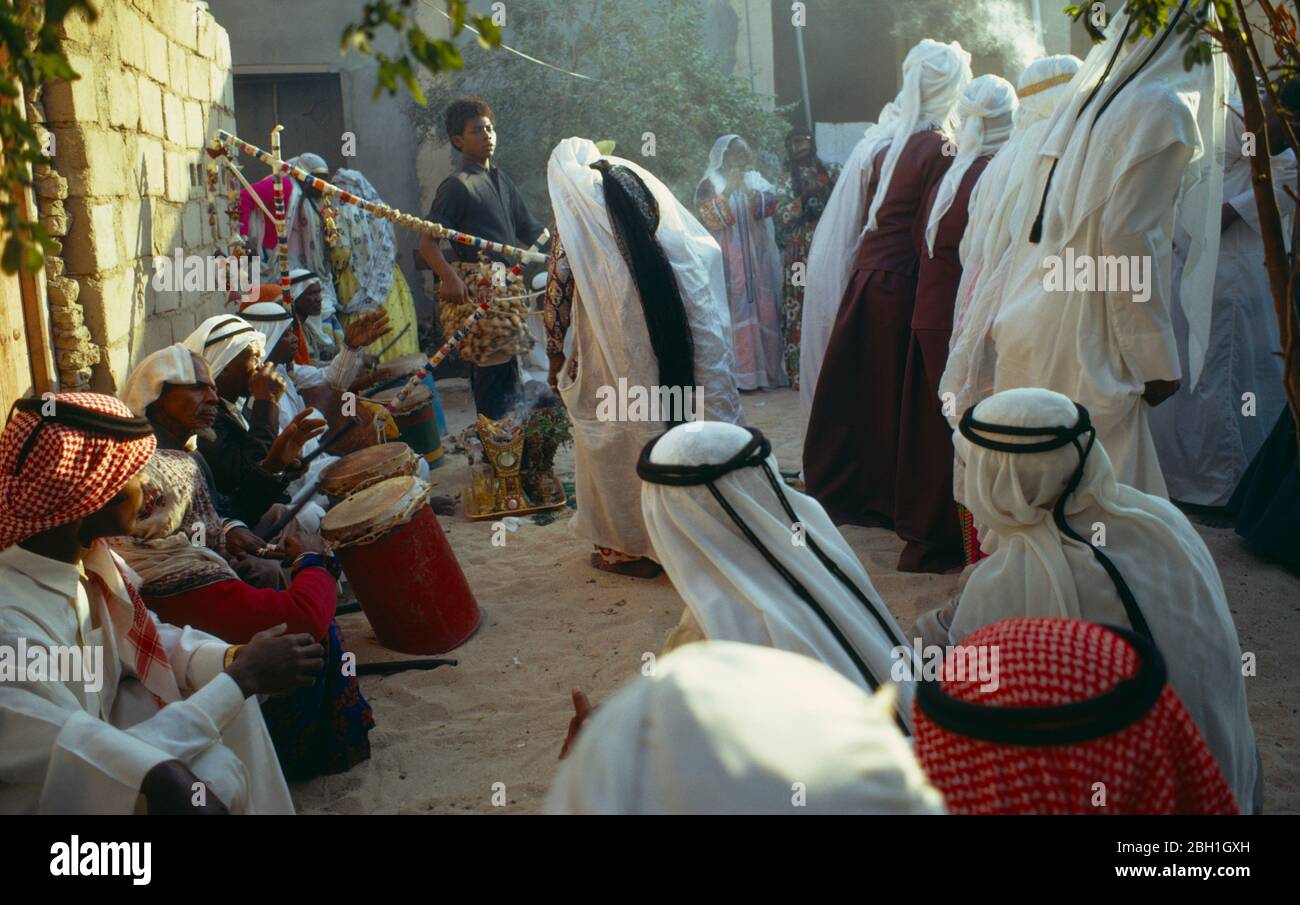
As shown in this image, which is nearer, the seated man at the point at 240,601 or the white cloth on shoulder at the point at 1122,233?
the seated man at the point at 240,601

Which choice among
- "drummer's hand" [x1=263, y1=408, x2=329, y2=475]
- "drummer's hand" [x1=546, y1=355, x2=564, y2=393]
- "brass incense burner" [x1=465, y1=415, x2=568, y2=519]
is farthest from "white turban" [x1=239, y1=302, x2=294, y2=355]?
"drummer's hand" [x1=546, y1=355, x2=564, y2=393]

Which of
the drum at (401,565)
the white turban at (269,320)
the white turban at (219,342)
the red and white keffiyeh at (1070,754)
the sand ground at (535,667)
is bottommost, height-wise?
the sand ground at (535,667)

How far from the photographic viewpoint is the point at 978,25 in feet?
46.1

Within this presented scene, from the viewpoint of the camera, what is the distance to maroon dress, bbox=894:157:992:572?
5465mm

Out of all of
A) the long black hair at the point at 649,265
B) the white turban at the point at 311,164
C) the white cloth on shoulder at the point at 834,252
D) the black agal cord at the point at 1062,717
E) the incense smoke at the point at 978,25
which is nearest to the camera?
the black agal cord at the point at 1062,717

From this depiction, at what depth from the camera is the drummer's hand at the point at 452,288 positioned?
750 cm

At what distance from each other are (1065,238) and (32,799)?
367 centimetres

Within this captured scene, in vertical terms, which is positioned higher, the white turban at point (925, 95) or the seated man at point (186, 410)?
the white turban at point (925, 95)

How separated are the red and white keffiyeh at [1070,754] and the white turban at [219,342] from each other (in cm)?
416

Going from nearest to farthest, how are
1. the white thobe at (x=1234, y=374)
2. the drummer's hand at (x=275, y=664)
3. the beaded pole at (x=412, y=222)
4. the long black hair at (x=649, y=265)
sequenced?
the drummer's hand at (x=275, y=664) → the long black hair at (x=649, y=265) → the white thobe at (x=1234, y=374) → the beaded pole at (x=412, y=222)

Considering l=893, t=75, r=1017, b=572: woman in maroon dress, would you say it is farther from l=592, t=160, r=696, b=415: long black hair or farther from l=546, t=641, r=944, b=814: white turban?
l=546, t=641, r=944, b=814: white turban

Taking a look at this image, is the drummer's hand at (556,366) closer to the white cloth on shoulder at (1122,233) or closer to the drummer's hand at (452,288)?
the drummer's hand at (452,288)

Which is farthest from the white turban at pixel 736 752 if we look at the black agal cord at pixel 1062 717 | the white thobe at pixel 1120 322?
the white thobe at pixel 1120 322
